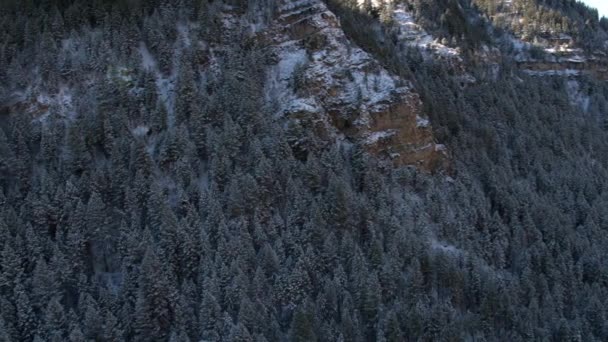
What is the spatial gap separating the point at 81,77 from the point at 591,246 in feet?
267

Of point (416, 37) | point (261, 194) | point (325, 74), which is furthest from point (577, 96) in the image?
point (261, 194)

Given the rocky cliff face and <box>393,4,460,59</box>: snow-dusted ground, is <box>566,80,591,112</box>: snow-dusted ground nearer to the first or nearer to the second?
<box>393,4,460,59</box>: snow-dusted ground

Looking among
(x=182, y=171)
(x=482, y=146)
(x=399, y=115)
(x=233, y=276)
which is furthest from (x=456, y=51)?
(x=233, y=276)

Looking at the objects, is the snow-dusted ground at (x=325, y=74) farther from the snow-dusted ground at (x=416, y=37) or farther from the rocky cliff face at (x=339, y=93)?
the snow-dusted ground at (x=416, y=37)

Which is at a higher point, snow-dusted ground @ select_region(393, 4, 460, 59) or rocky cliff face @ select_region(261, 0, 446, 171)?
rocky cliff face @ select_region(261, 0, 446, 171)

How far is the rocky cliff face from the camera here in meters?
96.5

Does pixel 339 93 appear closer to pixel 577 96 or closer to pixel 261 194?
pixel 261 194

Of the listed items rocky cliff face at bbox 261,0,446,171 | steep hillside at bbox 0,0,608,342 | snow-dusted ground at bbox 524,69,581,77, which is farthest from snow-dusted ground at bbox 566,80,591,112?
rocky cliff face at bbox 261,0,446,171

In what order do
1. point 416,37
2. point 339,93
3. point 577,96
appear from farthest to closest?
1. point 577,96
2. point 416,37
3. point 339,93

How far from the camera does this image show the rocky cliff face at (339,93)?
96.5 m

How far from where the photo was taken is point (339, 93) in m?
98.9

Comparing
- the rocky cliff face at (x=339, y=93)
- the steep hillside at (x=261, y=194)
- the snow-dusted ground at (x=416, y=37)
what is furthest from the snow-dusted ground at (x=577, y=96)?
the rocky cliff face at (x=339, y=93)

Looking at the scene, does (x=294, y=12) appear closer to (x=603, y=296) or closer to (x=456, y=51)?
(x=456, y=51)

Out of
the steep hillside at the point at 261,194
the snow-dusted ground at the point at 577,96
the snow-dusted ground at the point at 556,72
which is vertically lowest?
the snow-dusted ground at the point at 577,96
